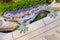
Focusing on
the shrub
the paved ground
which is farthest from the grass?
the paved ground

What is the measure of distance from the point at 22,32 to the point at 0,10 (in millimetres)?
298

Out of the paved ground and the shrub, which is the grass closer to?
the shrub

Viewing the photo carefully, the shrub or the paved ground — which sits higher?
the shrub

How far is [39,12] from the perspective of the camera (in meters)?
1.47

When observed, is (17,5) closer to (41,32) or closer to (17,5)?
(17,5)

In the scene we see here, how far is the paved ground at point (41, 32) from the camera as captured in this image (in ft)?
4.65

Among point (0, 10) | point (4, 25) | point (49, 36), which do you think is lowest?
point (49, 36)

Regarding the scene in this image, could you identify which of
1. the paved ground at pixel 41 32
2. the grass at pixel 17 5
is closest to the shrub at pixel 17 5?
the grass at pixel 17 5

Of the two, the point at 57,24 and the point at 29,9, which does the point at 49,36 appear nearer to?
the point at 57,24

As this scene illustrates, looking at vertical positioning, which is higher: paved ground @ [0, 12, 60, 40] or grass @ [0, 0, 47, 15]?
grass @ [0, 0, 47, 15]

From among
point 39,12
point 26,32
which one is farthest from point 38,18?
point 26,32

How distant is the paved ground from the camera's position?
1.42 m

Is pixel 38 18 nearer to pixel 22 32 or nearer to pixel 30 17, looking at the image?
pixel 30 17

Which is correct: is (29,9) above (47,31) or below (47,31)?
above
